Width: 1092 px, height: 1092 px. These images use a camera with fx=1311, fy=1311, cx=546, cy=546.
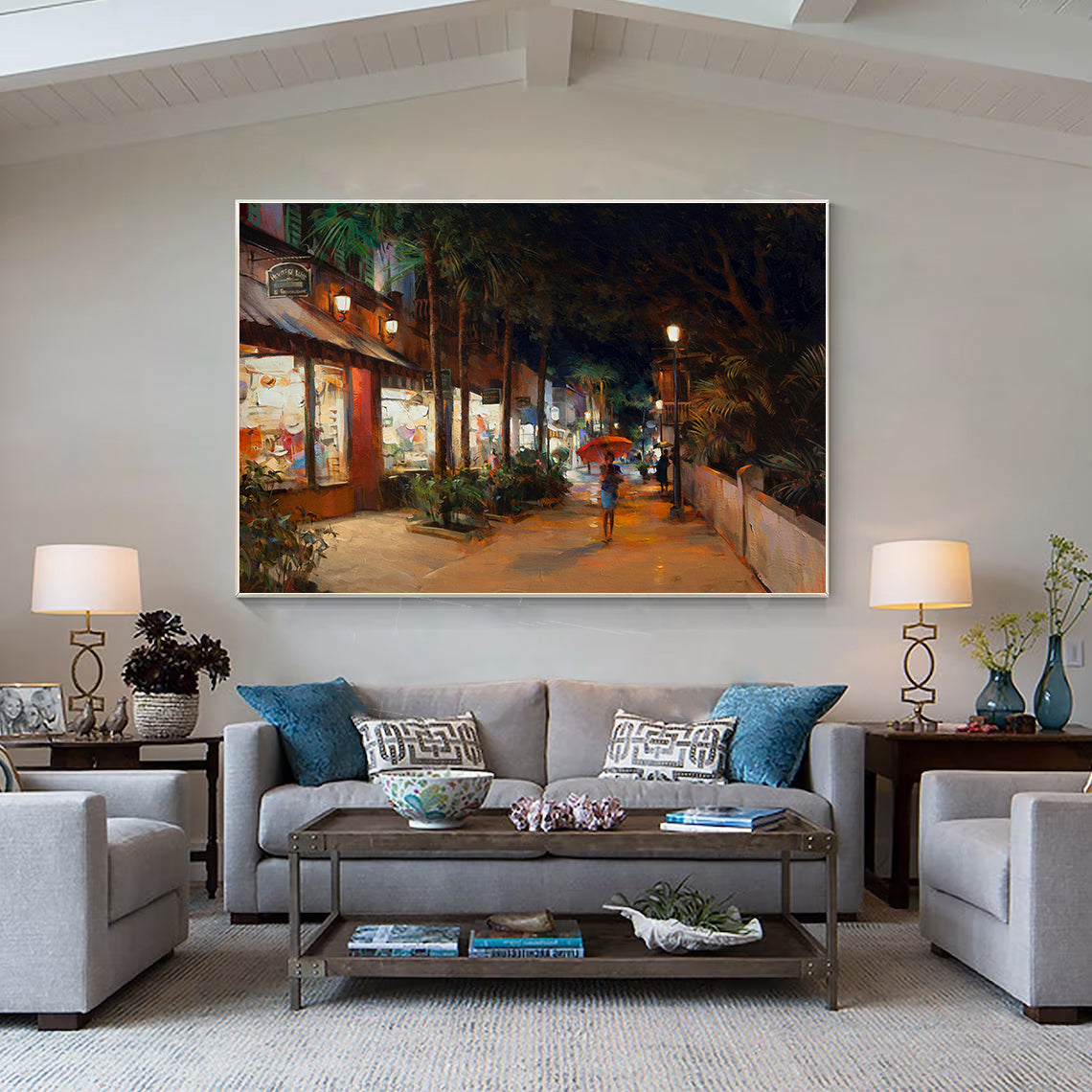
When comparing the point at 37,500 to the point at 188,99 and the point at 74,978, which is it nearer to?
the point at 188,99

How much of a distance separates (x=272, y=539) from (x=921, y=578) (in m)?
2.61

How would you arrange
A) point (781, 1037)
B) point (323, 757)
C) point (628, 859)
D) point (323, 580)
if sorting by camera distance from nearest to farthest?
1. point (781, 1037)
2. point (628, 859)
3. point (323, 757)
4. point (323, 580)

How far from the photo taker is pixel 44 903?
3266 millimetres

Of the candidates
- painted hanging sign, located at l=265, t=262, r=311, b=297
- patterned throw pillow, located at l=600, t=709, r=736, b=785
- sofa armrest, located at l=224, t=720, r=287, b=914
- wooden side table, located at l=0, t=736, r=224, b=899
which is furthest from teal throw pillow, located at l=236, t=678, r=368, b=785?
painted hanging sign, located at l=265, t=262, r=311, b=297

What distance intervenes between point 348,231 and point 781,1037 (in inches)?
145

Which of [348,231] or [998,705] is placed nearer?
[998,705]

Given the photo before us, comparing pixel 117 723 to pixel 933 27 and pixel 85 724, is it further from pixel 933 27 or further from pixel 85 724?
pixel 933 27

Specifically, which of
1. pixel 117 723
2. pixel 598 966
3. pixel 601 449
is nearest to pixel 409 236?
pixel 601 449

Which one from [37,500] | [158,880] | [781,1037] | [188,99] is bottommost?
[781,1037]

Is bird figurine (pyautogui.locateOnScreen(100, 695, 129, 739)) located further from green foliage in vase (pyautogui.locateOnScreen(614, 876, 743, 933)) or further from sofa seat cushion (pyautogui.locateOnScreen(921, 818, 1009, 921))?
sofa seat cushion (pyautogui.locateOnScreen(921, 818, 1009, 921))

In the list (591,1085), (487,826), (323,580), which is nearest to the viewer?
(591,1085)

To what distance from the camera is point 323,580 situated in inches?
214

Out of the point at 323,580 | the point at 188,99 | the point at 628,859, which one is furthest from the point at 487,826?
the point at 188,99

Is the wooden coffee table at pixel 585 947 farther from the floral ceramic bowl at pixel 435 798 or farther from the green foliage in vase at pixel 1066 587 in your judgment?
the green foliage in vase at pixel 1066 587
